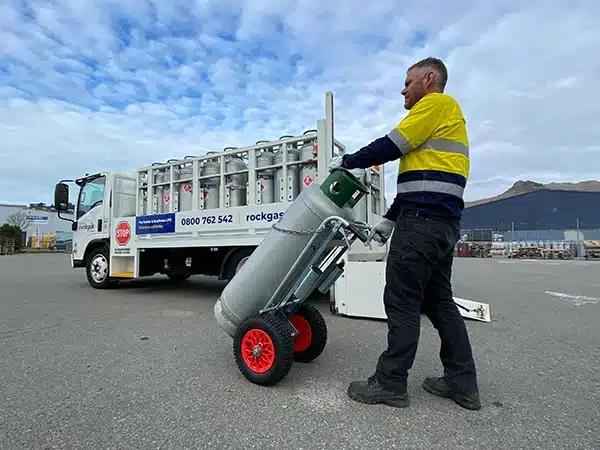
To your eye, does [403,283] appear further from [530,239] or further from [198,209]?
[530,239]

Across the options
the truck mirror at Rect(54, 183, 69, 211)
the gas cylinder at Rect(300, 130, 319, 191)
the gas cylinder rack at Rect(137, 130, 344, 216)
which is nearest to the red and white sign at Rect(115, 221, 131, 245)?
the gas cylinder rack at Rect(137, 130, 344, 216)

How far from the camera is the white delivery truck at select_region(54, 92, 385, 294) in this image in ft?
18.1

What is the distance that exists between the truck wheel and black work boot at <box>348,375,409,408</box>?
6.81 m

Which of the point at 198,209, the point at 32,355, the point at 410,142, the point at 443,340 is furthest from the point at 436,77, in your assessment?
the point at 198,209

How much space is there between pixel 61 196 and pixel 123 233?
5.73 feet

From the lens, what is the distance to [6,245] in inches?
1182

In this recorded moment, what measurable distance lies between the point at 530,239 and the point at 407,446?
39676 mm

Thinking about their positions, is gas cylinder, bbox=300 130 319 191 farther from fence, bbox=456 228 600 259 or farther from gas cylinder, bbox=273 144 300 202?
fence, bbox=456 228 600 259

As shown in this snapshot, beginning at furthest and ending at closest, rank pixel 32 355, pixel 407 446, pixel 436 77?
pixel 32 355
pixel 436 77
pixel 407 446

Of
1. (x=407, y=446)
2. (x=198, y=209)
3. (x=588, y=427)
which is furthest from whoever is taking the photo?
(x=198, y=209)

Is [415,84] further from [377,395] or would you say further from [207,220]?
[207,220]

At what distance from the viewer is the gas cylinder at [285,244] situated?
9.21ft

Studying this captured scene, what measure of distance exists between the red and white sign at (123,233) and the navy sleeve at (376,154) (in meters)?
6.05

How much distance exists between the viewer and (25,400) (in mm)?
2457
